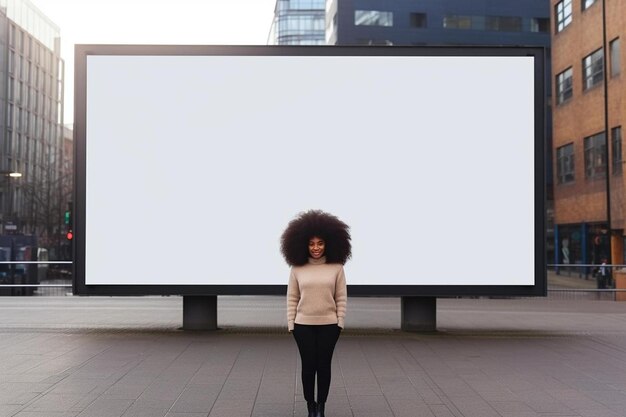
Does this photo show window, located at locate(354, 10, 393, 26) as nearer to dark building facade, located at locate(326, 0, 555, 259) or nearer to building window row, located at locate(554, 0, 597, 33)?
dark building facade, located at locate(326, 0, 555, 259)

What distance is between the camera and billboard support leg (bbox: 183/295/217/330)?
12328 mm

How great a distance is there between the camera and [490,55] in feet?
38.9

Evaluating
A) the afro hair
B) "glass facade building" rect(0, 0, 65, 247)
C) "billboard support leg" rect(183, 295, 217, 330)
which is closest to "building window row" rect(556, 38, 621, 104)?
"billboard support leg" rect(183, 295, 217, 330)

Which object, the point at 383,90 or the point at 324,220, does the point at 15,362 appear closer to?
the point at 324,220

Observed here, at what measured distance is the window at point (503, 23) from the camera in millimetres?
67375

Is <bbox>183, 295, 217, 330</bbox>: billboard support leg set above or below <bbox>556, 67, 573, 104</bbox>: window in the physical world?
below

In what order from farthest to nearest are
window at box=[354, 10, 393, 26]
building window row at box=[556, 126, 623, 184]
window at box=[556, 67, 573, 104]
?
window at box=[354, 10, 393, 26], window at box=[556, 67, 573, 104], building window row at box=[556, 126, 623, 184]

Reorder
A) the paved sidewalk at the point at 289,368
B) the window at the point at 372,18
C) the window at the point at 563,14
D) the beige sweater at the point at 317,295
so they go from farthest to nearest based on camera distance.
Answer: the window at the point at 372,18 < the window at the point at 563,14 < the paved sidewalk at the point at 289,368 < the beige sweater at the point at 317,295

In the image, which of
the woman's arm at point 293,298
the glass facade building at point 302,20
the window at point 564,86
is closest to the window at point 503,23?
the window at point 564,86

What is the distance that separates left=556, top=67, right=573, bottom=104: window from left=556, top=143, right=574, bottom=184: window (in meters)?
2.73

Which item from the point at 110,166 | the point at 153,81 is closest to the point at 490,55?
the point at 153,81

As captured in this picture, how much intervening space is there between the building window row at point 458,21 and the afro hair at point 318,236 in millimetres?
62986

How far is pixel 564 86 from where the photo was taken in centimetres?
4031

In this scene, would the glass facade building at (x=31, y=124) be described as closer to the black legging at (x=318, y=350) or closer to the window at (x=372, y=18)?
the window at (x=372, y=18)
